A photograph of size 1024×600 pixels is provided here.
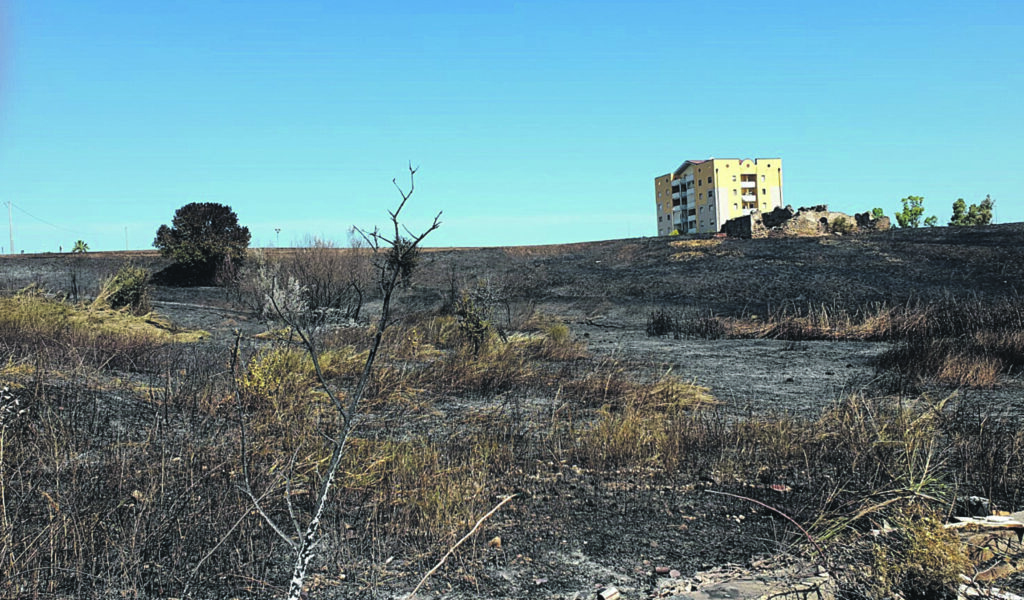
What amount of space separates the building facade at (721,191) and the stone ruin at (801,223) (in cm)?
3233

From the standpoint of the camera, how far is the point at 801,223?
35.2m

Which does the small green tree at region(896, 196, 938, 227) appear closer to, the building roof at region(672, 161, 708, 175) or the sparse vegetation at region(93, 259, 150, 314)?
the building roof at region(672, 161, 708, 175)

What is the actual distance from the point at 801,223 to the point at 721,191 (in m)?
39.8

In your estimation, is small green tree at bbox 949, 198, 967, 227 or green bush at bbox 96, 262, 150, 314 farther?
small green tree at bbox 949, 198, 967, 227

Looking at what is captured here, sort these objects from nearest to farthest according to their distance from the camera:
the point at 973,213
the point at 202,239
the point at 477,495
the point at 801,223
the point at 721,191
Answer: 1. the point at 477,495
2. the point at 202,239
3. the point at 801,223
4. the point at 973,213
5. the point at 721,191

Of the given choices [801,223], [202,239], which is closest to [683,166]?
[801,223]

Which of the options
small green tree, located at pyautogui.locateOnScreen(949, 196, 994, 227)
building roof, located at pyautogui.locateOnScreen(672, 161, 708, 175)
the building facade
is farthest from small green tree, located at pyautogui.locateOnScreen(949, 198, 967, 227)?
building roof, located at pyautogui.locateOnScreen(672, 161, 708, 175)

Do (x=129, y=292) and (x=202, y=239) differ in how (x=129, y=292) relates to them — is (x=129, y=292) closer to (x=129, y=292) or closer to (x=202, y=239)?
(x=129, y=292)

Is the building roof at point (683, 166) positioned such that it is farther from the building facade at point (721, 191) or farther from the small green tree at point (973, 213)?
the small green tree at point (973, 213)

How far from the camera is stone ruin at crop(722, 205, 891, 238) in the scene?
113 ft

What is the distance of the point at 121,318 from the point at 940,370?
12657mm

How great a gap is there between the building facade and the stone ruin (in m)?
32.3

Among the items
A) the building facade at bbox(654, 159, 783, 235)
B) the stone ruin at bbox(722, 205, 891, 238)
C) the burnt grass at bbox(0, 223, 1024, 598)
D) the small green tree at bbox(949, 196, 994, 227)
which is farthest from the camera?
the building facade at bbox(654, 159, 783, 235)

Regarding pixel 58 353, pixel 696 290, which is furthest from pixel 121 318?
pixel 696 290
